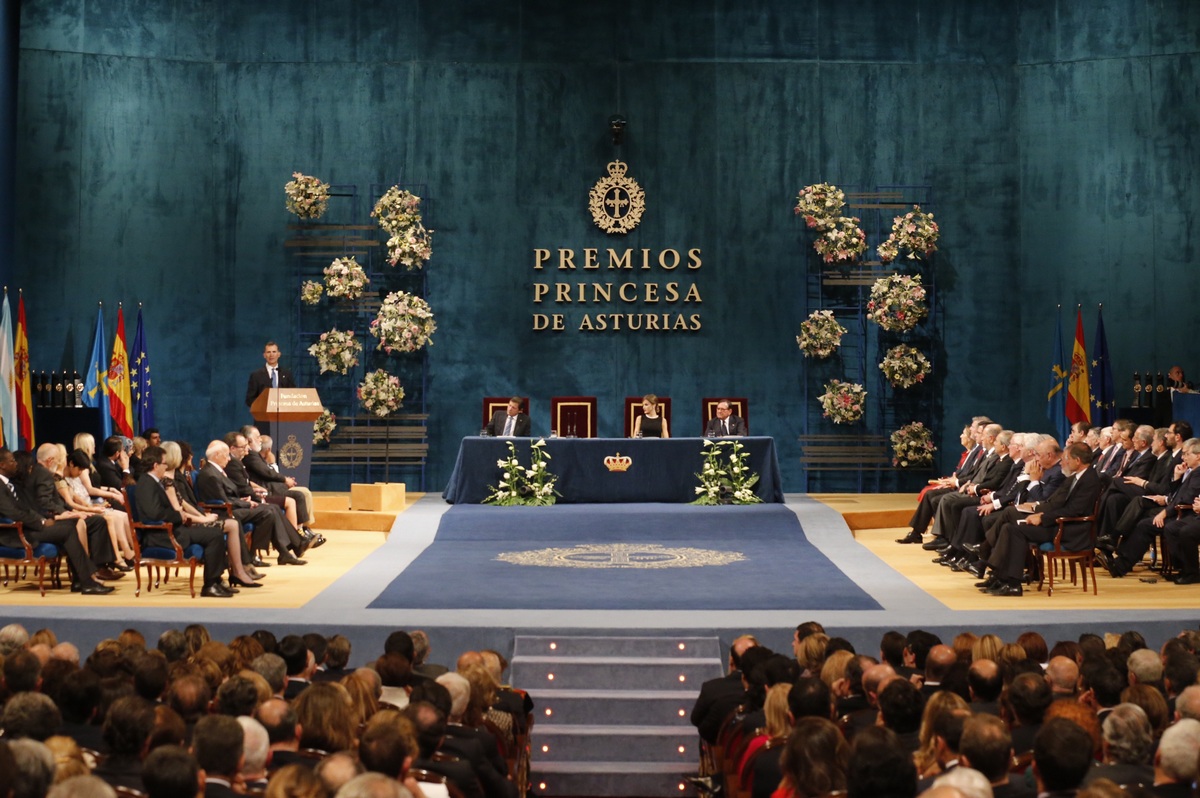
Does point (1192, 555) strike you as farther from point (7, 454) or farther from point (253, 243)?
point (253, 243)

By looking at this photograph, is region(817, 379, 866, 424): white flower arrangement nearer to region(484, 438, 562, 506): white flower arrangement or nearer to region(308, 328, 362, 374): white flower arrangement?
region(484, 438, 562, 506): white flower arrangement

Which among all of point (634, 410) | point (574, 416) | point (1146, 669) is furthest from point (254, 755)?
point (634, 410)

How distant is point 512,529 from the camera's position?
11922 millimetres

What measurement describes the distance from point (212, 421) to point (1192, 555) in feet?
33.8

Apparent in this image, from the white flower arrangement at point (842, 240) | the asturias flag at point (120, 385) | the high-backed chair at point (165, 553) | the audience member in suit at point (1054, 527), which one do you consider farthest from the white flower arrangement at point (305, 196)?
the audience member in suit at point (1054, 527)

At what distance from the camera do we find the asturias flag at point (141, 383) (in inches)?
583

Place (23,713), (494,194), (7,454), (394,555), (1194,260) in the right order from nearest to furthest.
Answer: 1. (23,713)
2. (7,454)
3. (394,555)
4. (1194,260)
5. (494,194)

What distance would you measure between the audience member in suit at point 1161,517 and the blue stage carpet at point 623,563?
6.98 feet

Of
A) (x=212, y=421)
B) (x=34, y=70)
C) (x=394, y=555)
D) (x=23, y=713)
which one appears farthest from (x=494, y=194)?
(x=23, y=713)

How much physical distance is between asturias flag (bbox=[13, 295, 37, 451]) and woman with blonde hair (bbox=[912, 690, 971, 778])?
10640mm

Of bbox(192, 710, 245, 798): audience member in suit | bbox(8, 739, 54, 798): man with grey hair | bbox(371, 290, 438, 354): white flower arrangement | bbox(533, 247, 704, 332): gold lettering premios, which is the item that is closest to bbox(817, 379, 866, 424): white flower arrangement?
bbox(533, 247, 704, 332): gold lettering premios

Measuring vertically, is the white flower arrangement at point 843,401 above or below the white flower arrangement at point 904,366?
below

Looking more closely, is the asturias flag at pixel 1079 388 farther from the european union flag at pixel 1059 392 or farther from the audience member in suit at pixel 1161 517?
→ the audience member in suit at pixel 1161 517

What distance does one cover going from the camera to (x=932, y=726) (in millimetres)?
4234
